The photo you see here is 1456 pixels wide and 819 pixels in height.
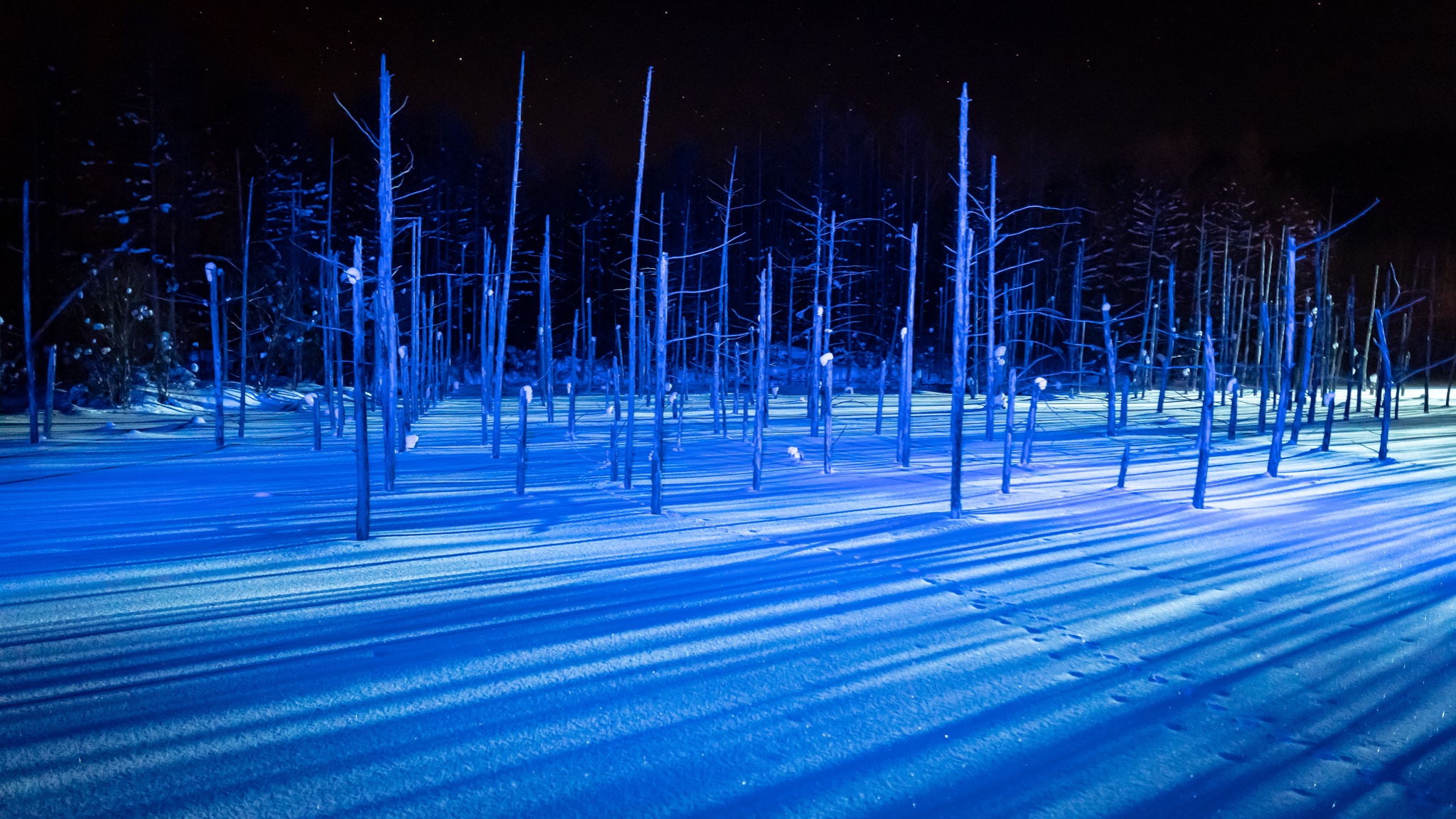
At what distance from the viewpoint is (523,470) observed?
1009 cm

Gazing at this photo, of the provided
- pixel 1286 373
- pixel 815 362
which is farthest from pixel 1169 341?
pixel 815 362

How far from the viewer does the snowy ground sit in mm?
3266

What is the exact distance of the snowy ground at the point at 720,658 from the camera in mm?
3266

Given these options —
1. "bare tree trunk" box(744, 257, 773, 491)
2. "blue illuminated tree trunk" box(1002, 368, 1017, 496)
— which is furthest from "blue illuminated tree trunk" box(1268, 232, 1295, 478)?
"bare tree trunk" box(744, 257, 773, 491)

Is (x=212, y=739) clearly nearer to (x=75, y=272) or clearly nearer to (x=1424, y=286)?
(x=75, y=272)

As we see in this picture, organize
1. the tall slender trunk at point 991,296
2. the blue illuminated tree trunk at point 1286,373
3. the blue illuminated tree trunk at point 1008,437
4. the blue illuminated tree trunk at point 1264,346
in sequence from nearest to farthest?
the tall slender trunk at point 991,296 < the blue illuminated tree trunk at point 1008,437 < the blue illuminated tree trunk at point 1286,373 < the blue illuminated tree trunk at point 1264,346

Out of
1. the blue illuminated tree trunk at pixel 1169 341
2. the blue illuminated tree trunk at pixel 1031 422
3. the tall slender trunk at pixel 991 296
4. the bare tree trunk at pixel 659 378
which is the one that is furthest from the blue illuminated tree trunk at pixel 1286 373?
the bare tree trunk at pixel 659 378

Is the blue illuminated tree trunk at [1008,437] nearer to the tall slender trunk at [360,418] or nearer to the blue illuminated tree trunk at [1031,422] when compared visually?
the blue illuminated tree trunk at [1031,422]

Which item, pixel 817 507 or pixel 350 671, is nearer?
pixel 350 671

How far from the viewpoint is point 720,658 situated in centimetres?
469

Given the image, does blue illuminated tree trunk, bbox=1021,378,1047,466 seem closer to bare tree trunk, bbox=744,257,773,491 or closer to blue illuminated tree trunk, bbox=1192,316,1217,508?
blue illuminated tree trunk, bbox=1192,316,1217,508

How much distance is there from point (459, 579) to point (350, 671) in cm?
186

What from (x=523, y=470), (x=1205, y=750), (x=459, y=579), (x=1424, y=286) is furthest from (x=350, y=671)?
(x=1424, y=286)

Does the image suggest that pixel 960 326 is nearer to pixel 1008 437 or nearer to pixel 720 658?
pixel 1008 437
